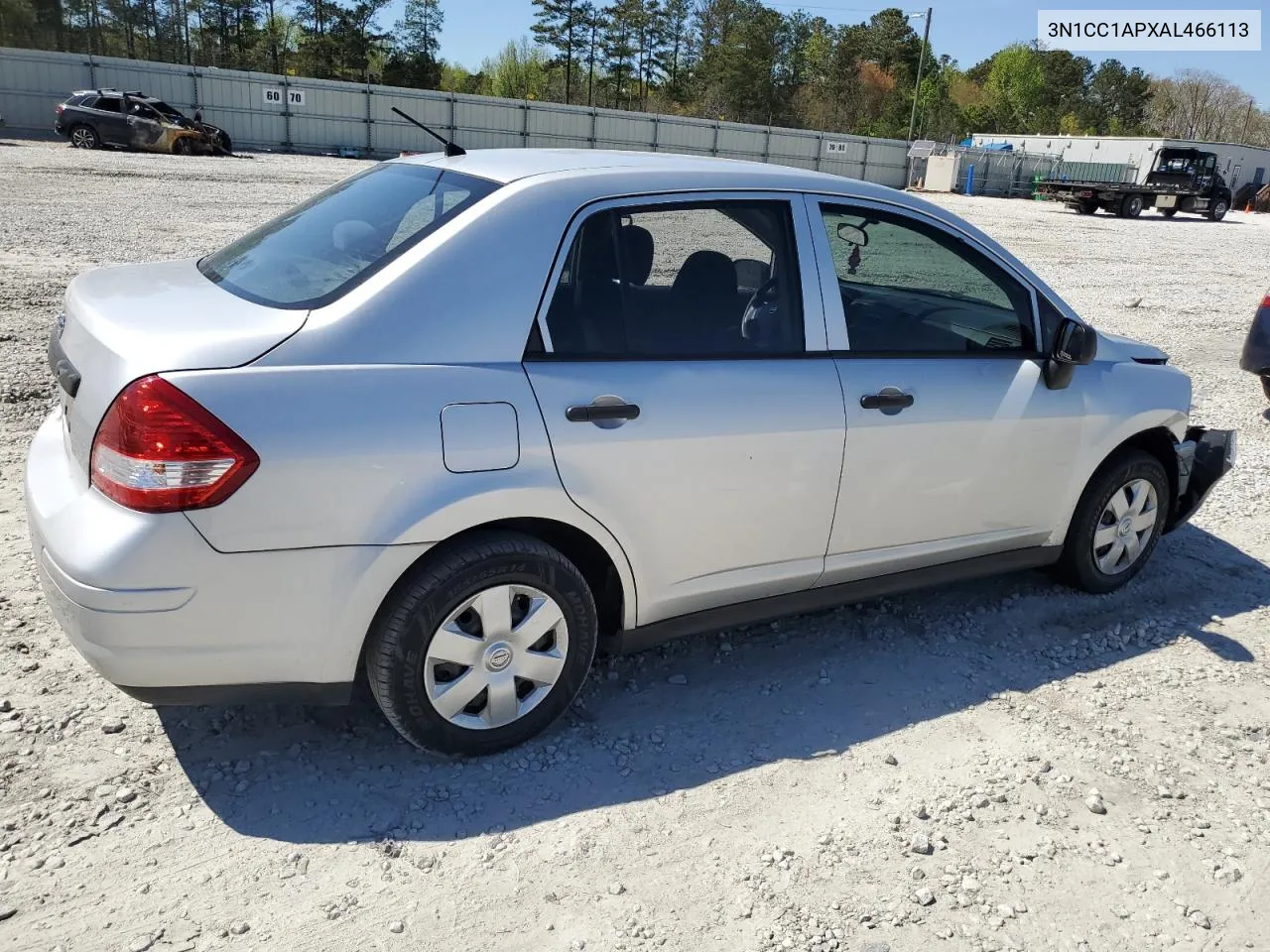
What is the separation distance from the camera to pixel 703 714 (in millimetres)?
3473

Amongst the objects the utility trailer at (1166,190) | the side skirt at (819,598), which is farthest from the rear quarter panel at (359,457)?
the utility trailer at (1166,190)

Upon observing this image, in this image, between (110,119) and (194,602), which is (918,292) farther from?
(110,119)

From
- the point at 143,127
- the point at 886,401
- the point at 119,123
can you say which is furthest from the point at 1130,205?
the point at 886,401

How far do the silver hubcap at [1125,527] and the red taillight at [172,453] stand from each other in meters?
3.55

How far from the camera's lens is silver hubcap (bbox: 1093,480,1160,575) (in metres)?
4.41

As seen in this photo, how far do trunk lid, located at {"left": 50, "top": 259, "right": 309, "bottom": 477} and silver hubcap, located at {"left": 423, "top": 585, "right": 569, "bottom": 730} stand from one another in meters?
0.94

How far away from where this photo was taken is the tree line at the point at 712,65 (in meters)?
60.1

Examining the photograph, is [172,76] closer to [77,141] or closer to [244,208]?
[77,141]

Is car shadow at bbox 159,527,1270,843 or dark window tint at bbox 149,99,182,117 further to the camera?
dark window tint at bbox 149,99,182,117

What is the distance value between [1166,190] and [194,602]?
128ft

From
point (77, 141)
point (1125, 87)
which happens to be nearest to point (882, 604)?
point (77, 141)

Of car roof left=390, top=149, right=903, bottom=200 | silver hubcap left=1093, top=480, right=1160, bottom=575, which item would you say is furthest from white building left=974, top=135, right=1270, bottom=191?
car roof left=390, top=149, right=903, bottom=200

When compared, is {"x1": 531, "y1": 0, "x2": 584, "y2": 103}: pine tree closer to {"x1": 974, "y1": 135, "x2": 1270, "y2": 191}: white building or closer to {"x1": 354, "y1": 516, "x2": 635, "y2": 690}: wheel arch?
{"x1": 974, "y1": 135, "x2": 1270, "y2": 191}: white building

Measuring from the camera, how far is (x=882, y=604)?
4371 mm
